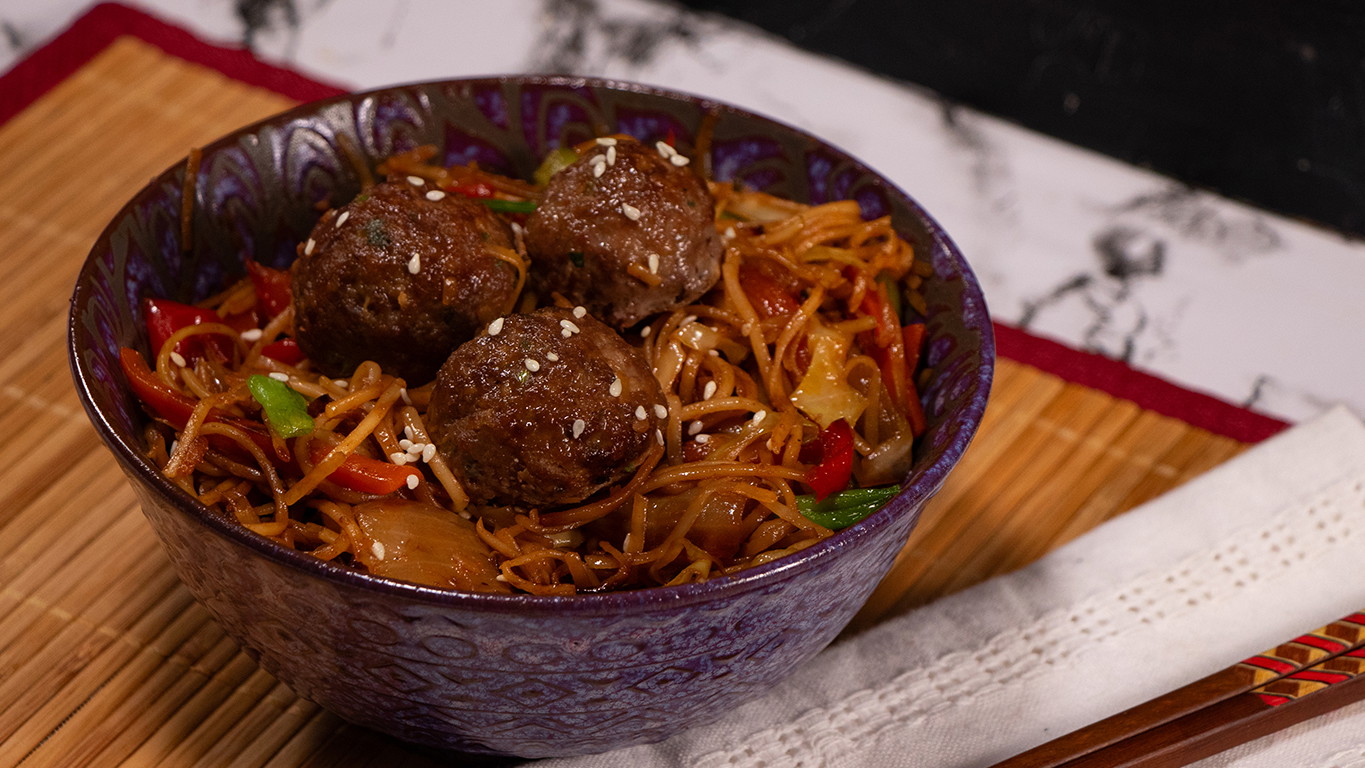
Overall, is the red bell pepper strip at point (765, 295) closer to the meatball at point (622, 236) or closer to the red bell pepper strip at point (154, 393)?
the meatball at point (622, 236)

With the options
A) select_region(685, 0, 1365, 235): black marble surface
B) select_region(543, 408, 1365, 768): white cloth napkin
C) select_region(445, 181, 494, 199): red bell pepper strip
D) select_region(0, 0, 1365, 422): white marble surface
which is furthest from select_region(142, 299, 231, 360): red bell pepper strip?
select_region(685, 0, 1365, 235): black marble surface

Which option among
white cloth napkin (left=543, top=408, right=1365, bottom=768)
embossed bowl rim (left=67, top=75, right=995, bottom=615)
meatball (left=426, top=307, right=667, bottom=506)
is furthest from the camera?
white cloth napkin (left=543, top=408, right=1365, bottom=768)

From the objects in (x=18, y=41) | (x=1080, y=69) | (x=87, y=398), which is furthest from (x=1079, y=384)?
(x=18, y=41)

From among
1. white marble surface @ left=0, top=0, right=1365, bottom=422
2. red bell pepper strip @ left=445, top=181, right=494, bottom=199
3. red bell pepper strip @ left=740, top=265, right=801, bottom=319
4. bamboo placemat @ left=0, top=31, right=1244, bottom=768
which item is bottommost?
bamboo placemat @ left=0, top=31, right=1244, bottom=768

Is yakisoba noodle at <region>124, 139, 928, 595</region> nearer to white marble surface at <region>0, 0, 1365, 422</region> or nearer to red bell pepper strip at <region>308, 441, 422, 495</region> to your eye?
red bell pepper strip at <region>308, 441, 422, 495</region>

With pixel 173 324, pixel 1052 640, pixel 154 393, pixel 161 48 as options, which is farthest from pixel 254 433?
pixel 161 48

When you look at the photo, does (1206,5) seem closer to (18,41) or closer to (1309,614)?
(1309,614)

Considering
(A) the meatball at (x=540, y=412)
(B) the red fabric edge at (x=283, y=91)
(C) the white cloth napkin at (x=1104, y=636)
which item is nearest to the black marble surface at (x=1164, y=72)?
(B) the red fabric edge at (x=283, y=91)

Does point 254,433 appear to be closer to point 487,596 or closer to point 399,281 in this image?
point 399,281
